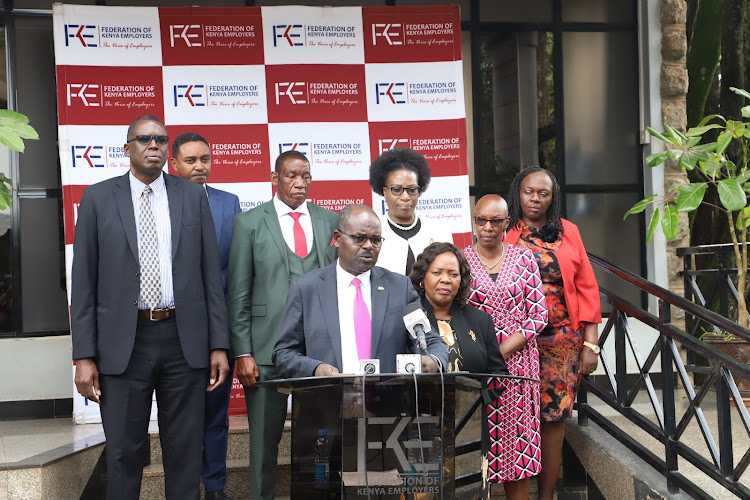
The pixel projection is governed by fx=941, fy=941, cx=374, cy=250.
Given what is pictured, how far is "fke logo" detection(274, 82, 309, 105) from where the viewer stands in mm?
7195

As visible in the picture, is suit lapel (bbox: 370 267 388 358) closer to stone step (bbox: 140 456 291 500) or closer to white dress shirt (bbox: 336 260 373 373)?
white dress shirt (bbox: 336 260 373 373)

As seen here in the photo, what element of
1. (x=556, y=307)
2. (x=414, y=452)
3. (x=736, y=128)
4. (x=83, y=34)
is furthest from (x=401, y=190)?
(x=83, y=34)

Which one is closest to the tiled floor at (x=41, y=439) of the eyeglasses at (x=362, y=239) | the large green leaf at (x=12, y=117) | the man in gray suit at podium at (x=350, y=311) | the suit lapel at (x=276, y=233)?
the suit lapel at (x=276, y=233)

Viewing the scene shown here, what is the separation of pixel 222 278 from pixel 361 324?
1490 millimetres

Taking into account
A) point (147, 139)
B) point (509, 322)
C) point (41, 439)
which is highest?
point (147, 139)

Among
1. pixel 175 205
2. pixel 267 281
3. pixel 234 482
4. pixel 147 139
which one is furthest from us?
pixel 234 482

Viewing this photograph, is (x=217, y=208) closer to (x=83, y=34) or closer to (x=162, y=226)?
(x=162, y=226)

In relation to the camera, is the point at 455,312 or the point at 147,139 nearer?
the point at 147,139

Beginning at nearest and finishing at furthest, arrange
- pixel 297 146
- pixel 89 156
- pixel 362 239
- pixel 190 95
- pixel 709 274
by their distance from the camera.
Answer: pixel 362 239
pixel 89 156
pixel 190 95
pixel 297 146
pixel 709 274

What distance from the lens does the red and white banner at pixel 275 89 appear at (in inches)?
269

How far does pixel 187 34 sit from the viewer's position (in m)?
7.07

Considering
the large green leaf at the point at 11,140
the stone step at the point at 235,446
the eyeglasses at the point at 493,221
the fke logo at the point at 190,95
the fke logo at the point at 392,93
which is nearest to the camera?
the large green leaf at the point at 11,140

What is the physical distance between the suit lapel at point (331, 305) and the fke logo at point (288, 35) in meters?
3.70

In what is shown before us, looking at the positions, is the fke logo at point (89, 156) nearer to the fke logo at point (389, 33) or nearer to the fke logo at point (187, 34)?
the fke logo at point (187, 34)
